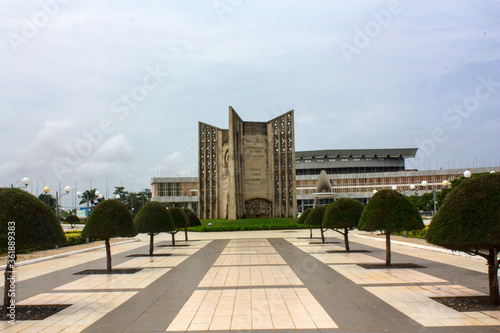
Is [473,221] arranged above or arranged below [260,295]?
above

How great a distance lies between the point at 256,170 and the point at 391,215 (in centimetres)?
3243

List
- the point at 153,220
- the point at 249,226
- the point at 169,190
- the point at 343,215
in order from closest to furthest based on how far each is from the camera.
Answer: the point at 343,215
the point at 153,220
the point at 249,226
the point at 169,190

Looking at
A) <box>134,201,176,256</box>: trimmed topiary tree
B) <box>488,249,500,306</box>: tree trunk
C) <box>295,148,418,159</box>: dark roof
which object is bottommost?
<box>488,249,500,306</box>: tree trunk

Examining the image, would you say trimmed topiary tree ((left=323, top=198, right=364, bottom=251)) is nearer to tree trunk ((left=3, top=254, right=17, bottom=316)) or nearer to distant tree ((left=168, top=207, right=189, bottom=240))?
distant tree ((left=168, top=207, right=189, bottom=240))

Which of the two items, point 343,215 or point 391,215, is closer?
point 391,215

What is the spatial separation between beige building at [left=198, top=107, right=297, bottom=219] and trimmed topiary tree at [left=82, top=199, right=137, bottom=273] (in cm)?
3016

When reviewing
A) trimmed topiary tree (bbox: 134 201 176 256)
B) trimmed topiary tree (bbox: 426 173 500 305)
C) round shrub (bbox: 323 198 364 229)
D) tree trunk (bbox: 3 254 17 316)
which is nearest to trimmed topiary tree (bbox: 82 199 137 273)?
trimmed topiary tree (bbox: 134 201 176 256)

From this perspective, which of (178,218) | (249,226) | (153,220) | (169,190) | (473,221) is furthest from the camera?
(169,190)

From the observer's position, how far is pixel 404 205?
1325 centimetres

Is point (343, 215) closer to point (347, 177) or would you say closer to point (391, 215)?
point (391, 215)

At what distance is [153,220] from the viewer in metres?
17.5

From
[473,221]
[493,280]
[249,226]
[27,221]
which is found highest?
[27,221]

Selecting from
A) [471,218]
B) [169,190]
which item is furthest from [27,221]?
[169,190]

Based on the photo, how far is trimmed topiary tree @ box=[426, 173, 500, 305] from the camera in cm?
761
